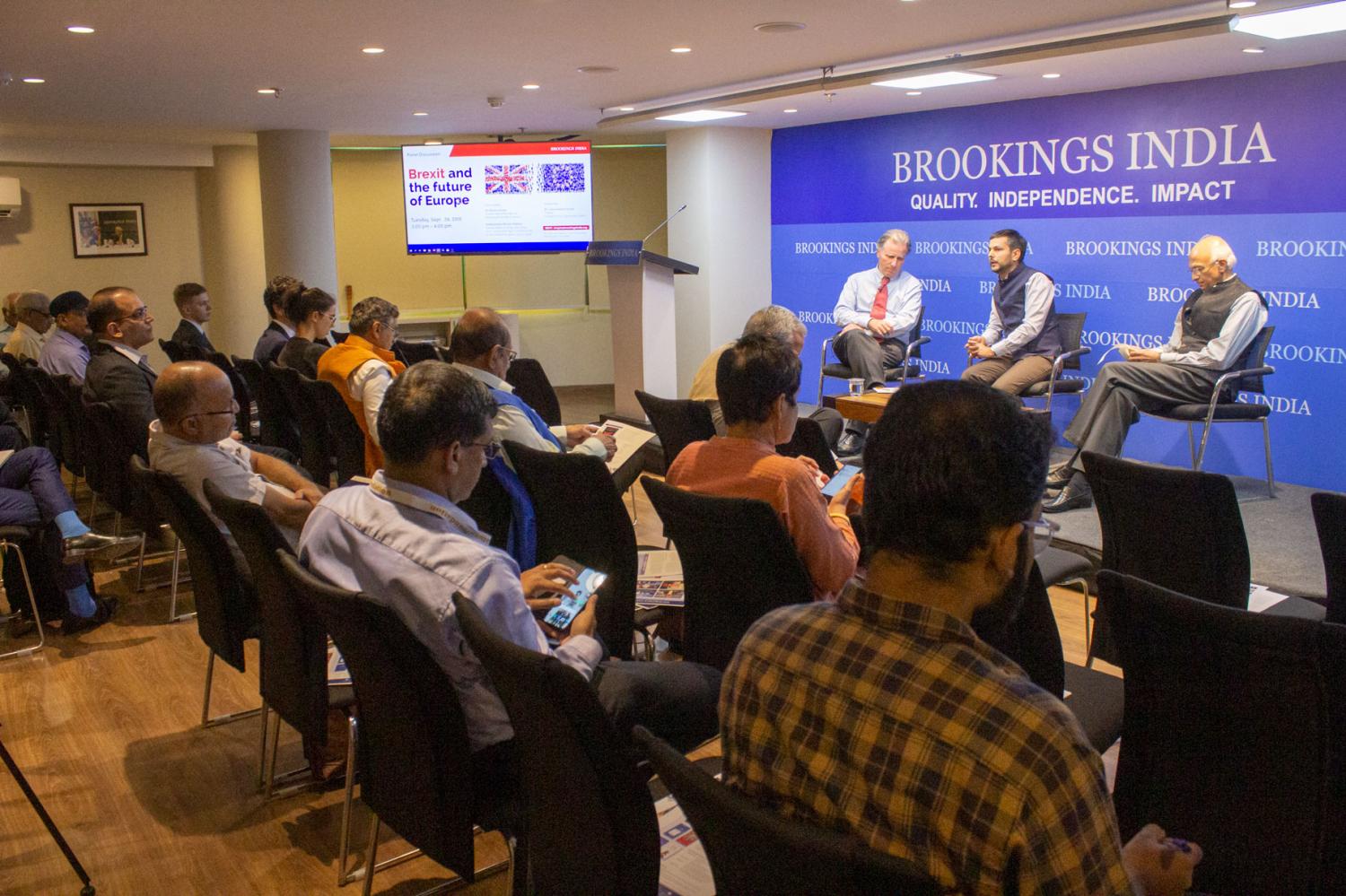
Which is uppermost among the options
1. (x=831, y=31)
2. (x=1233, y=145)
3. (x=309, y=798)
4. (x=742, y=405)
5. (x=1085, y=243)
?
(x=831, y=31)

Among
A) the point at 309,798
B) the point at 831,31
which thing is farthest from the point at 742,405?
the point at 831,31

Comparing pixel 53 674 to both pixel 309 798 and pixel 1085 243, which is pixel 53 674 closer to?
pixel 309 798

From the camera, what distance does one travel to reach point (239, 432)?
7.91 m

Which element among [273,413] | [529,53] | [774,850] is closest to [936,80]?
[529,53]

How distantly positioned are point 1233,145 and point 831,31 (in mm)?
3083

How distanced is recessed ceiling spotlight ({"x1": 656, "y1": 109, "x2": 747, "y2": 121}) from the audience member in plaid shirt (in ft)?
26.5

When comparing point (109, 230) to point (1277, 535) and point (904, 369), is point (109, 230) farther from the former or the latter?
point (1277, 535)

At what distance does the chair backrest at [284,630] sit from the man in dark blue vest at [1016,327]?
17.1 feet

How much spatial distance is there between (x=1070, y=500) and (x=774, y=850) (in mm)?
5447

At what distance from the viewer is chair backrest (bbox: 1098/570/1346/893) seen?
186 centimetres

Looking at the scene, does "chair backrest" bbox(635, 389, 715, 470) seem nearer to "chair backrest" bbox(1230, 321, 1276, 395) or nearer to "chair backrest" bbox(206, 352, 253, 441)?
"chair backrest" bbox(1230, 321, 1276, 395)

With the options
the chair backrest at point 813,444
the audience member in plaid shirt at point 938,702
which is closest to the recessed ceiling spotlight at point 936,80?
the chair backrest at point 813,444

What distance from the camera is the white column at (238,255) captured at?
12.7m

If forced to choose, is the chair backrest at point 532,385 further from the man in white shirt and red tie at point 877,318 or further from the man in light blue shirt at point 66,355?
the man in light blue shirt at point 66,355
